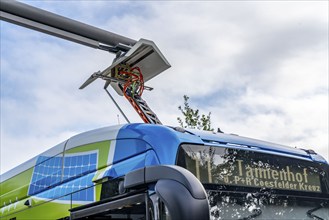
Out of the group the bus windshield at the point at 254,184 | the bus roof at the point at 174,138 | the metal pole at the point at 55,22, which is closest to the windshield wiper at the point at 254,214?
the bus windshield at the point at 254,184

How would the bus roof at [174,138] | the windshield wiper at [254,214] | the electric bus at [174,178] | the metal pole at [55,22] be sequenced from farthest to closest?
the metal pole at [55,22], the bus roof at [174,138], the windshield wiper at [254,214], the electric bus at [174,178]

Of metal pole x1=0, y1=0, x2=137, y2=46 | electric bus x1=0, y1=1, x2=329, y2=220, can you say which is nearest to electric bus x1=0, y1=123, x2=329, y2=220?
electric bus x1=0, y1=1, x2=329, y2=220

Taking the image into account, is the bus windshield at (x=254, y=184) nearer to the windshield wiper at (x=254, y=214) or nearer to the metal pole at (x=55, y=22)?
the windshield wiper at (x=254, y=214)

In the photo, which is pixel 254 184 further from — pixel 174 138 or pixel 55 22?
pixel 55 22

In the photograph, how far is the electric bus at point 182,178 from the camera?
10.4 feet

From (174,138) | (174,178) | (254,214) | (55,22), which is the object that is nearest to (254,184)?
(254,214)

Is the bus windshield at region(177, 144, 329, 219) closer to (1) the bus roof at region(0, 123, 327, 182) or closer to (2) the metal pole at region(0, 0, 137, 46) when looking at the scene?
(1) the bus roof at region(0, 123, 327, 182)

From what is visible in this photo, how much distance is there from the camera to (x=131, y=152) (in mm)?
4012

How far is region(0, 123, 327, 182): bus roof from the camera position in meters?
3.75

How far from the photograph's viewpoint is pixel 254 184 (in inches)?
149

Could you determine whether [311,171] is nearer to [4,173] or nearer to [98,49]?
[98,49]

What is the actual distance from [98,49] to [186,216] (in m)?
5.60

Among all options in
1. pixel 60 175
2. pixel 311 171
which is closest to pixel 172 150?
pixel 311 171

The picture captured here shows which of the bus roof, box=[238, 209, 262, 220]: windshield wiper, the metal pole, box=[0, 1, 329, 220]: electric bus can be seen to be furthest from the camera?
the metal pole
